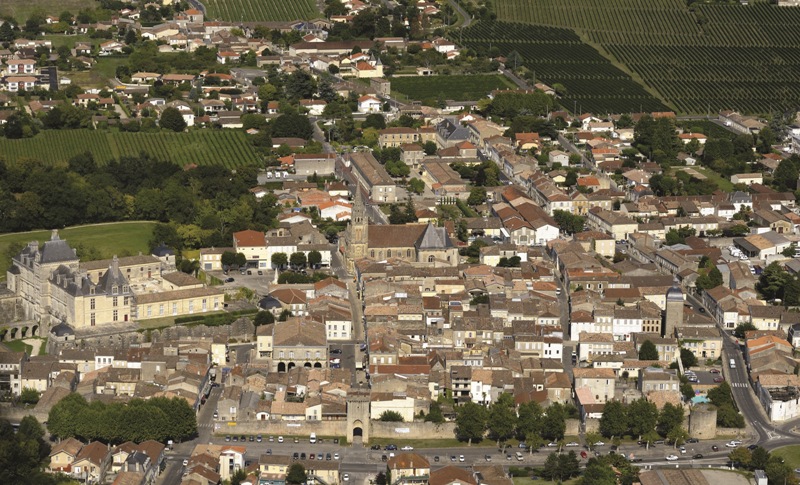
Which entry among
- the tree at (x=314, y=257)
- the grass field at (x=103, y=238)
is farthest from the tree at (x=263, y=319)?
the grass field at (x=103, y=238)

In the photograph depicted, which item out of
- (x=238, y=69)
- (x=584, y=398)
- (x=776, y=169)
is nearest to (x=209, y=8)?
(x=238, y=69)

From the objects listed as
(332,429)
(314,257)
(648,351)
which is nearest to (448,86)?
(314,257)

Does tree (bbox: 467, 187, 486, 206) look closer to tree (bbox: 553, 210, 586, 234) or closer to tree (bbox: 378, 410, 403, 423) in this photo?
tree (bbox: 553, 210, 586, 234)

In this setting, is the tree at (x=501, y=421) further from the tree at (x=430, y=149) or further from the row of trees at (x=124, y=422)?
the tree at (x=430, y=149)

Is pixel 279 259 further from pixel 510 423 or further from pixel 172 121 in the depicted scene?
pixel 172 121

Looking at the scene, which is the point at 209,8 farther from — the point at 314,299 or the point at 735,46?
the point at 314,299
